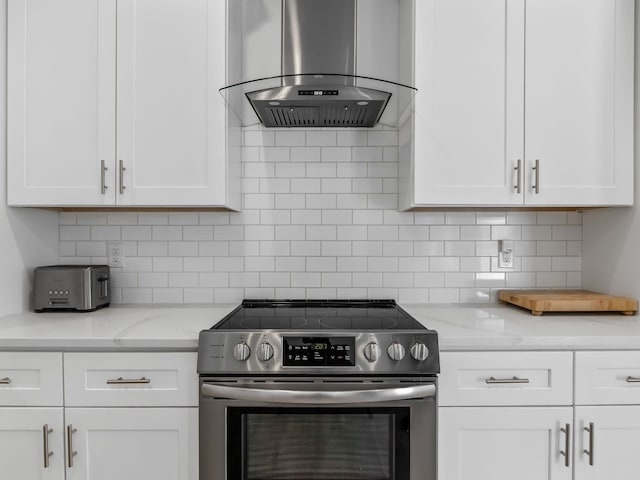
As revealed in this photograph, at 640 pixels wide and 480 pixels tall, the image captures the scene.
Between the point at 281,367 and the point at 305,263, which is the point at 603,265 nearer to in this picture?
the point at 305,263

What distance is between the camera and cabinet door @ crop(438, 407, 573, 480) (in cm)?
155

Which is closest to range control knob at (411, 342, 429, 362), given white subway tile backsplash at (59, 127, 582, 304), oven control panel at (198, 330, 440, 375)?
oven control panel at (198, 330, 440, 375)

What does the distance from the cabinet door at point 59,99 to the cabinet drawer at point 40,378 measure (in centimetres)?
66

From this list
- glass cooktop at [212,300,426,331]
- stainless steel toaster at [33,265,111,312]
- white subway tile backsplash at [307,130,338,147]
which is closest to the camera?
glass cooktop at [212,300,426,331]

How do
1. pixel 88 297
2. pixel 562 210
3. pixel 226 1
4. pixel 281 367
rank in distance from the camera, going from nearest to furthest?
pixel 281 367 → pixel 226 1 → pixel 88 297 → pixel 562 210

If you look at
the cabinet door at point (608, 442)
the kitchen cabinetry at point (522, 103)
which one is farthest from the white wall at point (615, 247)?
the cabinet door at point (608, 442)

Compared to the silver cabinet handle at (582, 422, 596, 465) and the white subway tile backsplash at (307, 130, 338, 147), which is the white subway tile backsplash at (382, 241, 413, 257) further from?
the silver cabinet handle at (582, 422, 596, 465)

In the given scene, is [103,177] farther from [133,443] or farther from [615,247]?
[615,247]

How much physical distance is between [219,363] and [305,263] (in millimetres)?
839

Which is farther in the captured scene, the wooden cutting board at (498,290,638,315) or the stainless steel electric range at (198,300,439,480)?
the wooden cutting board at (498,290,638,315)

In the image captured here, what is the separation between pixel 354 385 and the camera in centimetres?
151

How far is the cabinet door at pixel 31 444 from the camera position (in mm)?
1549

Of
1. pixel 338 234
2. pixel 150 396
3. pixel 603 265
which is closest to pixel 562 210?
pixel 603 265

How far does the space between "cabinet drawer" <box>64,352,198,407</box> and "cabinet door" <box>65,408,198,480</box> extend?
3 cm
